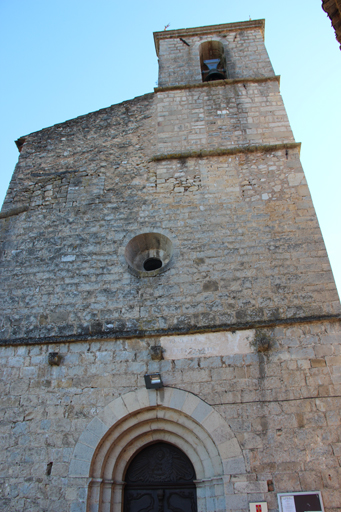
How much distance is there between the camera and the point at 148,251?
5.88 meters

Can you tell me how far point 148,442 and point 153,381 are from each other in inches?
28.8

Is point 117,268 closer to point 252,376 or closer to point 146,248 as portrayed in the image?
point 146,248

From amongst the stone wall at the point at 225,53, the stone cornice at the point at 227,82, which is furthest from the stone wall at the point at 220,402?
the stone wall at the point at 225,53

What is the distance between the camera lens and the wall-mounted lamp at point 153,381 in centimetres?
441

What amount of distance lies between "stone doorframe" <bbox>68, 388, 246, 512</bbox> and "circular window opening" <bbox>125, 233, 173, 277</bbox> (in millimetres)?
1908

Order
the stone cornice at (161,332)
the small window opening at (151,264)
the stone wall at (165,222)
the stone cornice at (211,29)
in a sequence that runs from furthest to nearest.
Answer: the stone cornice at (211,29)
the small window opening at (151,264)
the stone wall at (165,222)
the stone cornice at (161,332)

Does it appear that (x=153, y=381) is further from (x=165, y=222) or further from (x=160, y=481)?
(x=165, y=222)

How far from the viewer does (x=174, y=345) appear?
15.4ft

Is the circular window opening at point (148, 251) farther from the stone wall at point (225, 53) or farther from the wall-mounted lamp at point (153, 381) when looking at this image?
the stone wall at point (225, 53)

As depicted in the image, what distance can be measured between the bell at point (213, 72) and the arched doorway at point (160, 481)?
682 centimetres

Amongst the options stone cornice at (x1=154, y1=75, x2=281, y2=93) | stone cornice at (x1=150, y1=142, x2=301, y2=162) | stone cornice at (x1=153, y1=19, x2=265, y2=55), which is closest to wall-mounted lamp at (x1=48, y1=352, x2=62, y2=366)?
stone cornice at (x1=150, y1=142, x2=301, y2=162)

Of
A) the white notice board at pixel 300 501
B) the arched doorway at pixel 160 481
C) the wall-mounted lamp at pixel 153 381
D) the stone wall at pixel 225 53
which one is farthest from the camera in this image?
the stone wall at pixel 225 53

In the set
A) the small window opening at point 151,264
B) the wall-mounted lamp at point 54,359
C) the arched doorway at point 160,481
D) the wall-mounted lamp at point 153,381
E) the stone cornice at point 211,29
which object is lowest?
the arched doorway at point 160,481

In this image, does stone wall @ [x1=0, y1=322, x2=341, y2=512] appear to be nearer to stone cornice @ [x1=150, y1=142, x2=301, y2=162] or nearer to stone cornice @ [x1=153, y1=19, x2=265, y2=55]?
A: stone cornice @ [x1=150, y1=142, x2=301, y2=162]
